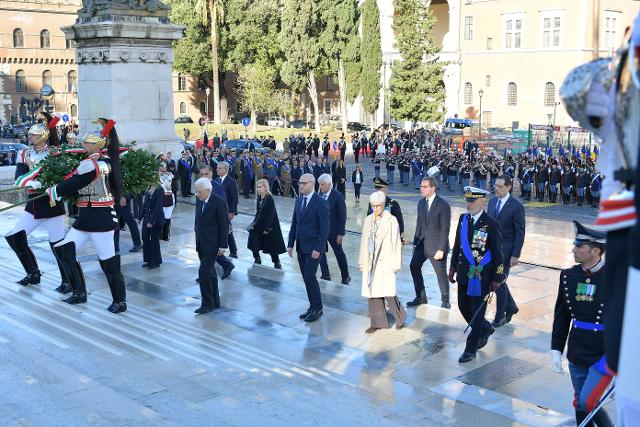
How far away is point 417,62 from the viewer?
5444 centimetres

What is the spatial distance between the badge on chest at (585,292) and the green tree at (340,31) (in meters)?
50.8

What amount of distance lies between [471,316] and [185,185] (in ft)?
49.8

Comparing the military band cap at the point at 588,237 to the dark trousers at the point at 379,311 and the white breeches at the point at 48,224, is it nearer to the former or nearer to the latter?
the dark trousers at the point at 379,311

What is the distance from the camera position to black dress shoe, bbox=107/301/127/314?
983cm

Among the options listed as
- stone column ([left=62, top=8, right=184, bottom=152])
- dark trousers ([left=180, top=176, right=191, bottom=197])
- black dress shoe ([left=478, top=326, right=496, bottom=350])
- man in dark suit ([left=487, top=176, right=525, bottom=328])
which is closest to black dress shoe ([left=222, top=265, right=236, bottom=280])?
man in dark suit ([left=487, top=176, right=525, bottom=328])

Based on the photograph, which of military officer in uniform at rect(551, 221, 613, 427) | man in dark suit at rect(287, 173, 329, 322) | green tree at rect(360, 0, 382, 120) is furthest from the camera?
green tree at rect(360, 0, 382, 120)

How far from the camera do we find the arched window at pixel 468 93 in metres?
65.7

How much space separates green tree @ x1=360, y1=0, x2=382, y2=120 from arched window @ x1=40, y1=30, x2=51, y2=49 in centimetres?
3425

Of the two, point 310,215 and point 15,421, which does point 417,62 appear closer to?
point 310,215

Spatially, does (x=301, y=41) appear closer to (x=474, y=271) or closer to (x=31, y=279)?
(x=31, y=279)

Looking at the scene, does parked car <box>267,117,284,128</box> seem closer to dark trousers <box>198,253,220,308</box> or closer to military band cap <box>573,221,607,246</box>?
dark trousers <box>198,253,220,308</box>

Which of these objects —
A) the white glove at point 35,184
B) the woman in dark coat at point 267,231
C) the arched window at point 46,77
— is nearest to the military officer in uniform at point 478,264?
the woman in dark coat at point 267,231

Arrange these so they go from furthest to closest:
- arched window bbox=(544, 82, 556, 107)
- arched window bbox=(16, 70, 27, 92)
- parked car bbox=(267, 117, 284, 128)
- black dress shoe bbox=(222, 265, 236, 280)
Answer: arched window bbox=(16, 70, 27, 92), parked car bbox=(267, 117, 284, 128), arched window bbox=(544, 82, 556, 107), black dress shoe bbox=(222, 265, 236, 280)

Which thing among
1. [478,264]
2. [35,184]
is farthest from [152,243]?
[478,264]
